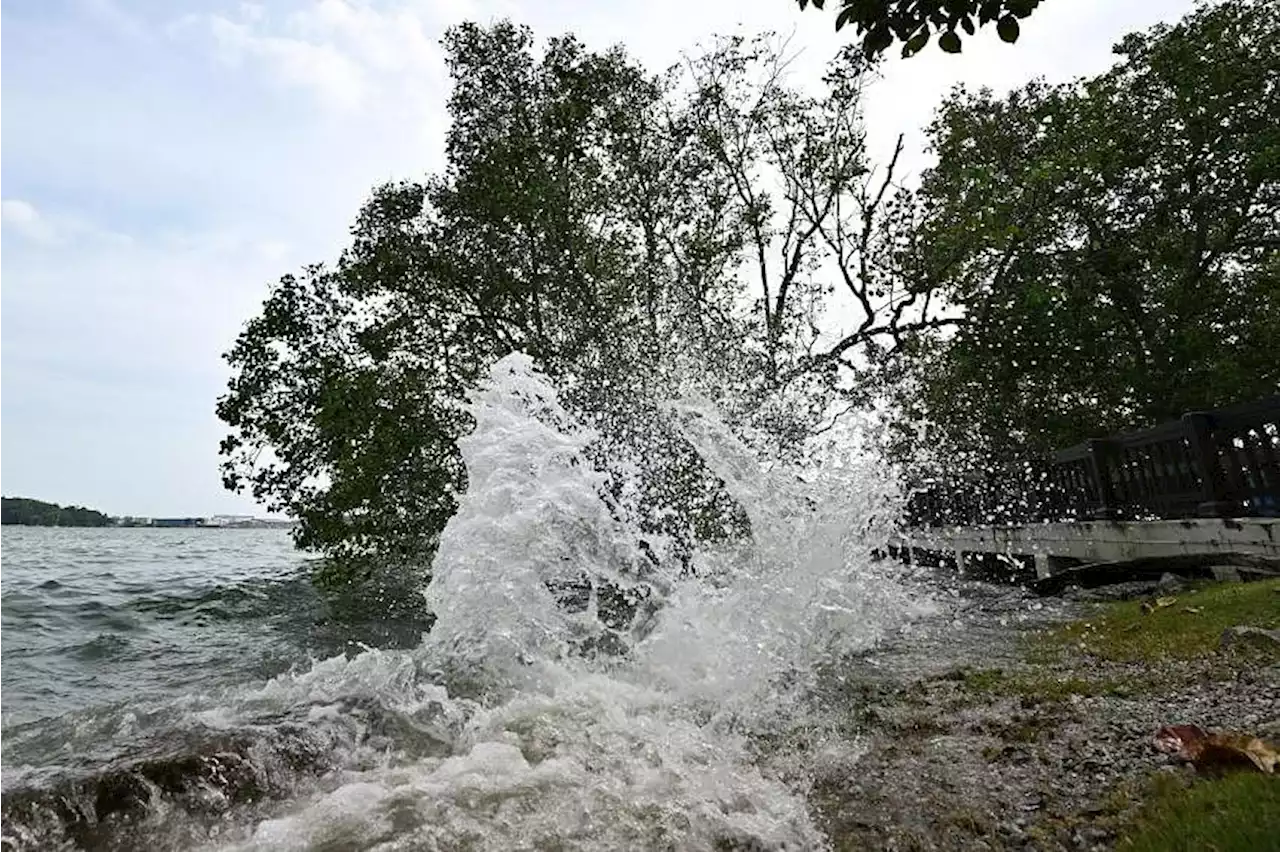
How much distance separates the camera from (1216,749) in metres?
2.65

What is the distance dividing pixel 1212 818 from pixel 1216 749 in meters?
0.71

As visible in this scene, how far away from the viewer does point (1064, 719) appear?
3646 millimetres

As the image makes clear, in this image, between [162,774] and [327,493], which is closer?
[162,774]

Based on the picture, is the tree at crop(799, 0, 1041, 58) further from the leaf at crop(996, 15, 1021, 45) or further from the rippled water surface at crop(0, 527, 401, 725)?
the rippled water surface at crop(0, 527, 401, 725)

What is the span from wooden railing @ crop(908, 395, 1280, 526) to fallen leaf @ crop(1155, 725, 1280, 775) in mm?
4862

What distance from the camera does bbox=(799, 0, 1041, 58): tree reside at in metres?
2.91

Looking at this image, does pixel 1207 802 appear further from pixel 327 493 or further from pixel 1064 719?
pixel 327 493

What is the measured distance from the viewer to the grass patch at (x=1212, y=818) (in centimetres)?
190

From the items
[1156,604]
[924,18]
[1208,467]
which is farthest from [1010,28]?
[1208,467]

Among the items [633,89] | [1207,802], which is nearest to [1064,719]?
[1207,802]

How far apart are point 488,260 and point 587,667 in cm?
1003

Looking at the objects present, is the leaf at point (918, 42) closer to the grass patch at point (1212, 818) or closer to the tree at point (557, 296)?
the grass patch at point (1212, 818)

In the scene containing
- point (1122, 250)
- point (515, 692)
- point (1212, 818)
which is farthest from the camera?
point (1122, 250)

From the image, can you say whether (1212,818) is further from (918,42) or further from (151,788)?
(151,788)
